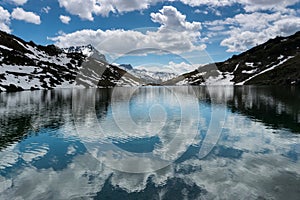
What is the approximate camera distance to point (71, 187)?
18.1 meters

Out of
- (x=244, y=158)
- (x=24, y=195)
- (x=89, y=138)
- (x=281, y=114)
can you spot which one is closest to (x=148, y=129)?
(x=89, y=138)

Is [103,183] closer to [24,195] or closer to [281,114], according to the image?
[24,195]

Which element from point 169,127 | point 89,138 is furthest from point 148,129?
point 89,138

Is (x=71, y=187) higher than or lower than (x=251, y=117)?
lower

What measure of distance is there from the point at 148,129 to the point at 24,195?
2401 centimetres

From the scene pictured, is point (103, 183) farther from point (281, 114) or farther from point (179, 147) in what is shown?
point (281, 114)

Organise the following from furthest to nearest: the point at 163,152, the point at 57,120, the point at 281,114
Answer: the point at 281,114, the point at 57,120, the point at 163,152

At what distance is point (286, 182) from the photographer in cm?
1853

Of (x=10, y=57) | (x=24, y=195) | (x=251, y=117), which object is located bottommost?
(x=24, y=195)

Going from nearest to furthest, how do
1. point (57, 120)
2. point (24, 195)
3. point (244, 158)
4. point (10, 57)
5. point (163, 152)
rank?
point (24, 195), point (244, 158), point (163, 152), point (57, 120), point (10, 57)

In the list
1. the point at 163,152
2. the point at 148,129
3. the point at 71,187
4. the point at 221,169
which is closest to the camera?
the point at 71,187

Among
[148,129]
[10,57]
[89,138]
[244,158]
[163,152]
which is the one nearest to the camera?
[244,158]

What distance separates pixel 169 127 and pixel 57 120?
2076 cm

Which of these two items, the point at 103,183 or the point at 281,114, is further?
the point at 281,114
